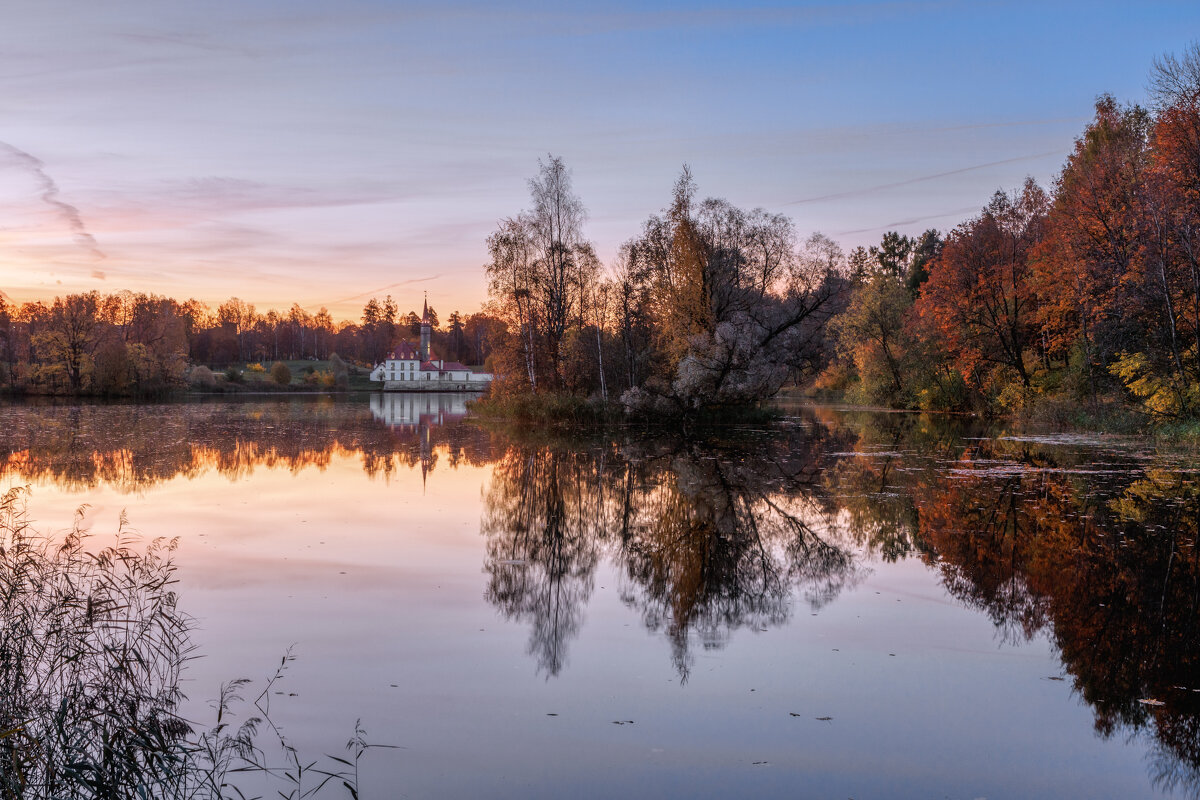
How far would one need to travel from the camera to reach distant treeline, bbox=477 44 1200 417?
82.7ft

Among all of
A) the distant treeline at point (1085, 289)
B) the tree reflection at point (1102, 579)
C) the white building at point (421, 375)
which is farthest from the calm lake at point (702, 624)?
the white building at point (421, 375)

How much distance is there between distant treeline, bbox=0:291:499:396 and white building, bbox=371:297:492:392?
12764mm

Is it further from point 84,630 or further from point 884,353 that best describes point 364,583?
point 884,353

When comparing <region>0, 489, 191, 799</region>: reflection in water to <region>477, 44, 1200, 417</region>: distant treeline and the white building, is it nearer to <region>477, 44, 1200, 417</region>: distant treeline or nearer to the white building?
<region>477, 44, 1200, 417</region>: distant treeline

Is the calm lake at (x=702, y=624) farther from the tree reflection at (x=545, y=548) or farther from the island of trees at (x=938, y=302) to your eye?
the island of trees at (x=938, y=302)

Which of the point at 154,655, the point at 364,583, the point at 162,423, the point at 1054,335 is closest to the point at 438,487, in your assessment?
the point at 364,583

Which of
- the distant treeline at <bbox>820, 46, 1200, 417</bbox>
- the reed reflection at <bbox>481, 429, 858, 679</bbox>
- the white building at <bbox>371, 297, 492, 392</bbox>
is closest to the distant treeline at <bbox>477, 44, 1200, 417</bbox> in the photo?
the distant treeline at <bbox>820, 46, 1200, 417</bbox>

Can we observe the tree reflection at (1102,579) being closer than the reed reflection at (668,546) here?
Yes

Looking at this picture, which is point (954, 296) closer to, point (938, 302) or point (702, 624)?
A: point (938, 302)

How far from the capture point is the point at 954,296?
39125 millimetres

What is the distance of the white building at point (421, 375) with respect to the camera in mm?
122688

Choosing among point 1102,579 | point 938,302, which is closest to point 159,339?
point 938,302

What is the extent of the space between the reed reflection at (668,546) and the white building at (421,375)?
104603mm

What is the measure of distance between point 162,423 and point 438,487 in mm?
23809
